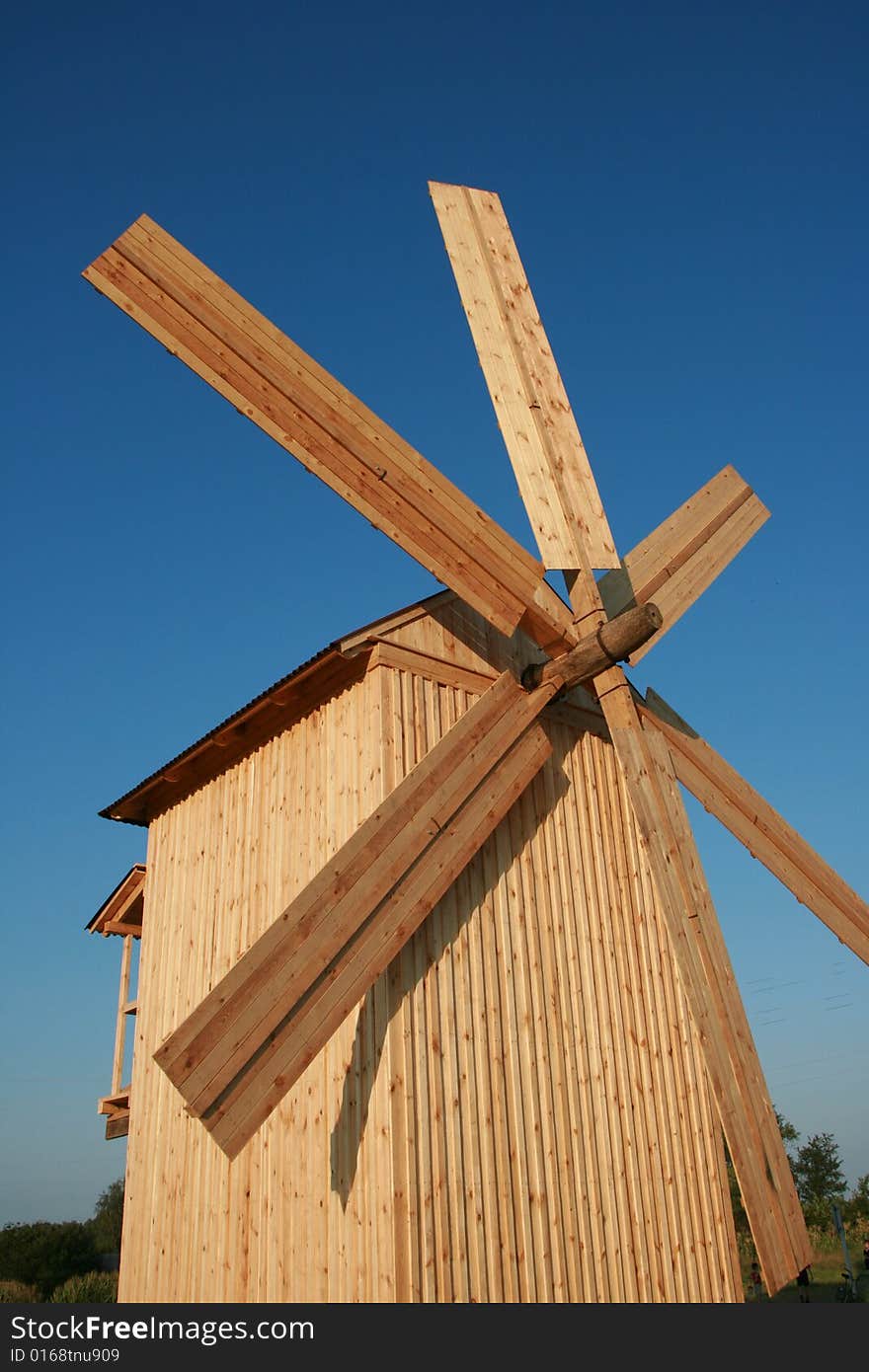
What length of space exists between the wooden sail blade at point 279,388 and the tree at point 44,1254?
27.4 meters

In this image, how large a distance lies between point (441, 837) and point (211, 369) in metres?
3.71

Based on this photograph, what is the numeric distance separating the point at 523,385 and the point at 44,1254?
29353 mm

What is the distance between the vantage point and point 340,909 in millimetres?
6938

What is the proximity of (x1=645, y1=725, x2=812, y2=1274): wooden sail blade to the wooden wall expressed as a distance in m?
1.59

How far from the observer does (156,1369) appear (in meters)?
6.91

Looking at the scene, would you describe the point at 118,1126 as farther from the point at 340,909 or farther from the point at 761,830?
the point at 761,830

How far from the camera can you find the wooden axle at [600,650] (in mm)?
8430

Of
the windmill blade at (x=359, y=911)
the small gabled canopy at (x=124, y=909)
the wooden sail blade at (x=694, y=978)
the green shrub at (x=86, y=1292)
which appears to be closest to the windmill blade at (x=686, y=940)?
the wooden sail blade at (x=694, y=978)

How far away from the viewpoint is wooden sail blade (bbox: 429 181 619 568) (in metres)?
9.08

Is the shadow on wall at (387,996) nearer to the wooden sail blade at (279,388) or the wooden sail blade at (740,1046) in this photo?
the wooden sail blade at (740,1046)

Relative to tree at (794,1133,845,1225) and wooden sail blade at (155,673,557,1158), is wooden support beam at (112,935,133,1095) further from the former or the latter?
tree at (794,1133,845,1225)

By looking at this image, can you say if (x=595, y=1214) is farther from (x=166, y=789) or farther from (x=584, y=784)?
(x=166, y=789)

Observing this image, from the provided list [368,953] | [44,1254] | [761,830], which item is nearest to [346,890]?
[368,953]

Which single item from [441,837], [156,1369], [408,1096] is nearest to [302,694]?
[441,837]
